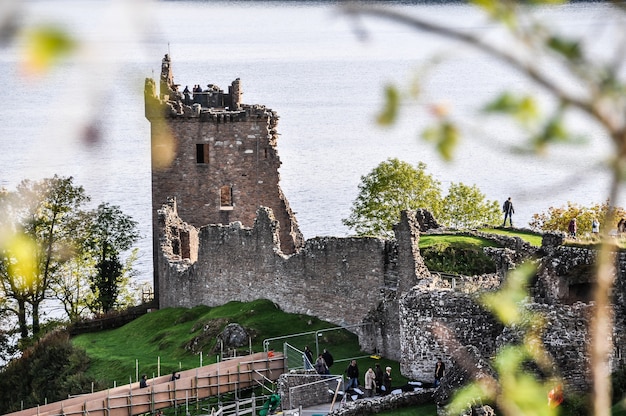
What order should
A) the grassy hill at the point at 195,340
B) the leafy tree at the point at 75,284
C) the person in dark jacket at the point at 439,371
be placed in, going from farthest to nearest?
the leafy tree at the point at 75,284 < the grassy hill at the point at 195,340 < the person in dark jacket at the point at 439,371

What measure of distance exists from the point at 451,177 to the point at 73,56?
265 feet

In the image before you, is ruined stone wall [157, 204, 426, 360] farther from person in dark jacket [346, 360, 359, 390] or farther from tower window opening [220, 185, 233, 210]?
tower window opening [220, 185, 233, 210]

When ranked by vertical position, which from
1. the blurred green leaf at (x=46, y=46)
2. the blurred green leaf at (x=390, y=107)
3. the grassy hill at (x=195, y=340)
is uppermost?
the grassy hill at (x=195, y=340)

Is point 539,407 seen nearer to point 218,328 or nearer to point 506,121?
point 506,121

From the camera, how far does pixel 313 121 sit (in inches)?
4380

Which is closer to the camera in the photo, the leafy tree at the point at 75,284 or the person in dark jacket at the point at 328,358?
the person in dark jacket at the point at 328,358

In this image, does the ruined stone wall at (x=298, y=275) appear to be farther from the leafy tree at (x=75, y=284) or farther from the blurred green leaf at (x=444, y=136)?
the blurred green leaf at (x=444, y=136)

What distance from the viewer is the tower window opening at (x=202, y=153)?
49062 millimetres

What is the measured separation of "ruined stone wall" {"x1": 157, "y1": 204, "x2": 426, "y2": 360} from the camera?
3247 centimetres

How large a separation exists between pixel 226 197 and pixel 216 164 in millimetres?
1359

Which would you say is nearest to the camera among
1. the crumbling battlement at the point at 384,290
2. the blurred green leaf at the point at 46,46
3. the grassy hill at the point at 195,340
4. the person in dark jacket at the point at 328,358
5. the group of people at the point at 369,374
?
the blurred green leaf at the point at 46,46

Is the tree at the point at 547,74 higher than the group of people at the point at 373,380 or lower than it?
higher

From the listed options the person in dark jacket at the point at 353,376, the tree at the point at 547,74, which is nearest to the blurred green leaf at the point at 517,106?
the tree at the point at 547,74

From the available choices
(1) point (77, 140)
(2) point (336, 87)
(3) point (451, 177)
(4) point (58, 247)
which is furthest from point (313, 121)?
(1) point (77, 140)
